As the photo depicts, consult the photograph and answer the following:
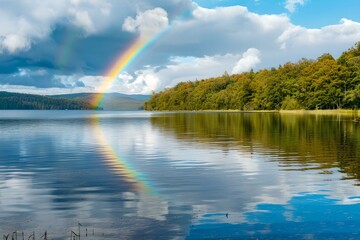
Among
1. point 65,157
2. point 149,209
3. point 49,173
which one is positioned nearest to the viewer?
point 149,209

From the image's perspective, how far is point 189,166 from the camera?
32.2 m

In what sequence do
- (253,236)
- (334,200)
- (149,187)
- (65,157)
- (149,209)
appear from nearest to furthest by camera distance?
(253,236), (149,209), (334,200), (149,187), (65,157)

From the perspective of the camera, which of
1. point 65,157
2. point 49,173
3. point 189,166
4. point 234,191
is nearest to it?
point 234,191

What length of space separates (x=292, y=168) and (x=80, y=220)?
17977 millimetres

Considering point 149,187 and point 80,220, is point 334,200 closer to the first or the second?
point 149,187

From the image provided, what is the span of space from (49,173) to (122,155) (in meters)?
12.0

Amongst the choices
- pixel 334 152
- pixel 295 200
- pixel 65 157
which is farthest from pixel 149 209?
pixel 334 152

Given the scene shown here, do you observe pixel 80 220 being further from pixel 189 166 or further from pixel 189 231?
pixel 189 166

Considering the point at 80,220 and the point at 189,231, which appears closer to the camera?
the point at 189,231

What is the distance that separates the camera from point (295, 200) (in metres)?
19.9

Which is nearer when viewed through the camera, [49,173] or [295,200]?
[295,200]

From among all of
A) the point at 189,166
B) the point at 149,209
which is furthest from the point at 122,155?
the point at 149,209

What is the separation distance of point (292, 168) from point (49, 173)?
55.9ft

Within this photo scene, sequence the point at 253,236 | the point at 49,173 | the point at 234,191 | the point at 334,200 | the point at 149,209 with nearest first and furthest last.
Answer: the point at 253,236 < the point at 149,209 < the point at 334,200 < the point at 234,191 < the point at 49,173
